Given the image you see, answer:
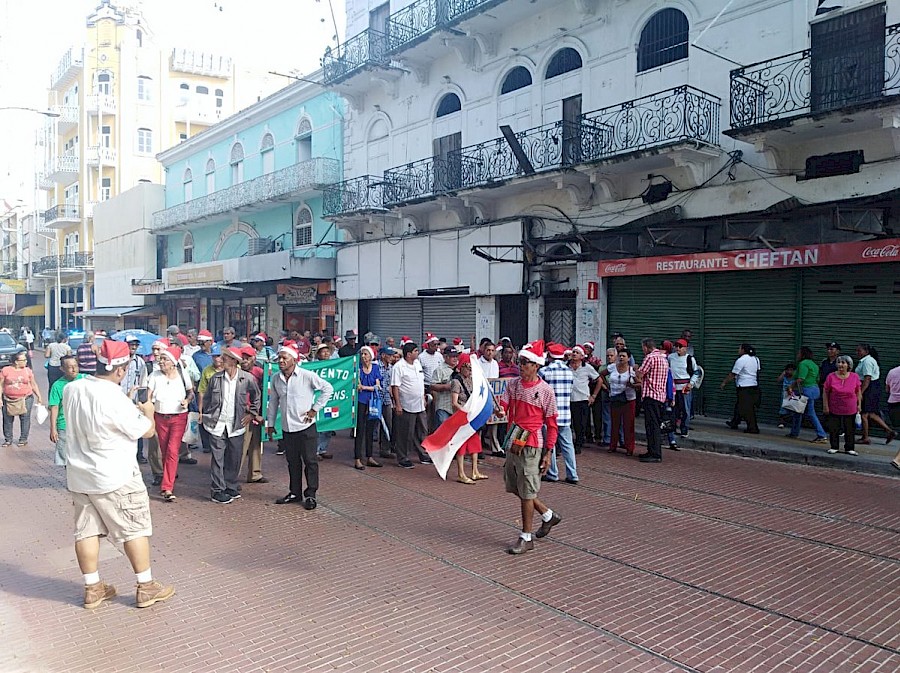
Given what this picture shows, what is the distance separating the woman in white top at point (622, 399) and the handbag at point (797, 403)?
9.48ft

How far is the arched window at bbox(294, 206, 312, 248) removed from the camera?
26.3 m

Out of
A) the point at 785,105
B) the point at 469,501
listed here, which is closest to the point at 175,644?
the point at 469,501

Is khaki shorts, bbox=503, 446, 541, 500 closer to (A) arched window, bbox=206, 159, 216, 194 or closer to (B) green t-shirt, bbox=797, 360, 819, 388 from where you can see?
(B) green t-shirt, bbox=797, 360, 819, 388

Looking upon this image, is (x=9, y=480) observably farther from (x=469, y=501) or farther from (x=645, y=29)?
(x=645, y=29)

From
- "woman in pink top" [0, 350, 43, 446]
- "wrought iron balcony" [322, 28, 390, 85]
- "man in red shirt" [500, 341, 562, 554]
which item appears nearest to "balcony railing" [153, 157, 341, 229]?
"wrought iron balcony" [322, 28, 390, 85]

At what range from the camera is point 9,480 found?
9164 millimetres

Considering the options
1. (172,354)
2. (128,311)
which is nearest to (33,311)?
(128,311)

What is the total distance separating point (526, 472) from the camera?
626 centimetres

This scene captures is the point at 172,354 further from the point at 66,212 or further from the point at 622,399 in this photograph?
the point at 66,212

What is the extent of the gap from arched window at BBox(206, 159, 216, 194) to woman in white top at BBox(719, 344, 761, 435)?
26471mm

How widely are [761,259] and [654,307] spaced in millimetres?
2861

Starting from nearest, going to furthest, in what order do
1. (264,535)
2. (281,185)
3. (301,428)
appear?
(264,535), (301,428), (281,185)

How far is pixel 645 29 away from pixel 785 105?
13.6 ft

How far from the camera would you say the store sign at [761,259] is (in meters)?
11.9
